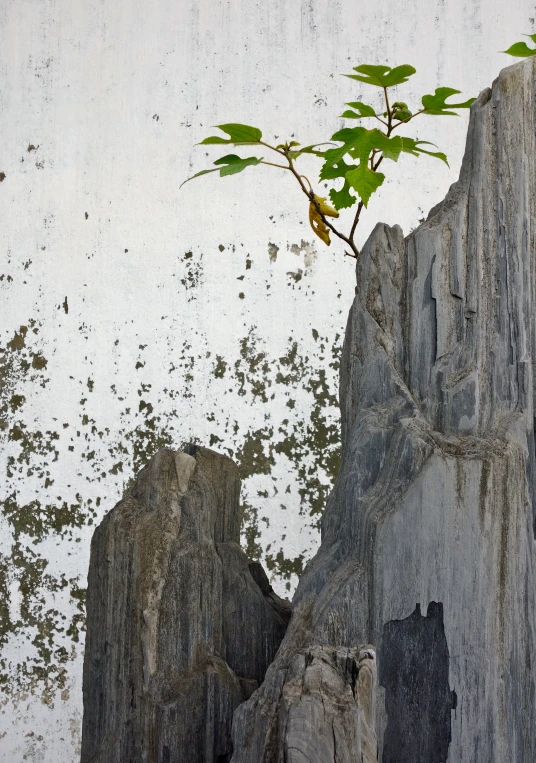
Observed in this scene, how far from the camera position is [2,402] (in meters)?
2.29

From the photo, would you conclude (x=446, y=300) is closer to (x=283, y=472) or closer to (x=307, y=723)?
(x=307, y=723)

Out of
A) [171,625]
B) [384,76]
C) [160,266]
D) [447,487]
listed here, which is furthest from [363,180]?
[160,266]

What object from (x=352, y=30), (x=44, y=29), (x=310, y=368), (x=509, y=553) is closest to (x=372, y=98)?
(x=352, y=30)

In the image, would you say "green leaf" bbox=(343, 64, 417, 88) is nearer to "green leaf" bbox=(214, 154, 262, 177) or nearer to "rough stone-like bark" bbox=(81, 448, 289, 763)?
"green leaf" bbox=(214, 154, 262, 177)

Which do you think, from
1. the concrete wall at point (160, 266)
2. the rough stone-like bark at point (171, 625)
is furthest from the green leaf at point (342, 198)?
the concrete wall at point (160, 266)

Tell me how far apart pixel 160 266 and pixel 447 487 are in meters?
1.31

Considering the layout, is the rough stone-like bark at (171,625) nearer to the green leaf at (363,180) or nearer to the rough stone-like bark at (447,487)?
the rough stone-like bark at (447,487)

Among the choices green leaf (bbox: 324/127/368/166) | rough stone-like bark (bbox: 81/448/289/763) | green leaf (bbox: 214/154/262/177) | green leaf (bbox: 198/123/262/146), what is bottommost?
rough stone-like bark (bbox: 81/448/289/763)

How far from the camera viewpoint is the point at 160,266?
7.54ft

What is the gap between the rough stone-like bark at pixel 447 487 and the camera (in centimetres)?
112

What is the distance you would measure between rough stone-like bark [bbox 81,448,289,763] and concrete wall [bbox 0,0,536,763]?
88cm

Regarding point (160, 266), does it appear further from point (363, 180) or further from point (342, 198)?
point (363, 180)

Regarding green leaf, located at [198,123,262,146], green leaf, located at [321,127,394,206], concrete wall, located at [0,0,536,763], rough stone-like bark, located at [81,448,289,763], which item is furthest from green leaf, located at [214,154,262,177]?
concrete wall, located at [0,0,536,763]

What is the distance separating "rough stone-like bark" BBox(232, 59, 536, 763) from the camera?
A: 1.12m
